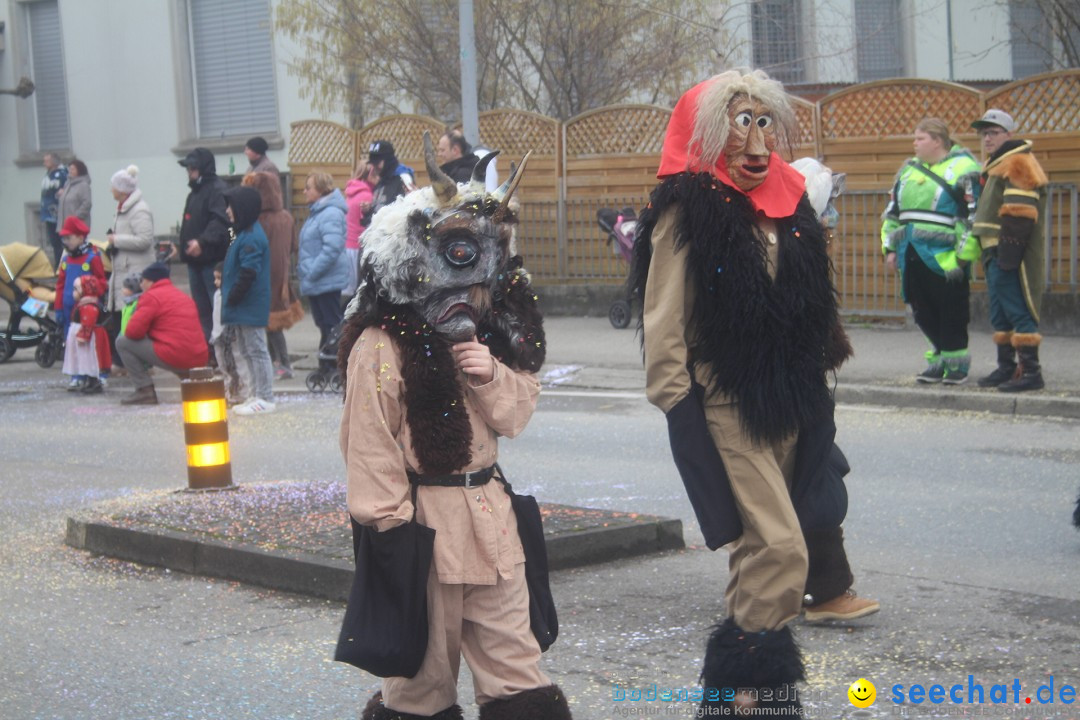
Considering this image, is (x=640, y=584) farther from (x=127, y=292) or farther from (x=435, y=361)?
(x=127, y=292)

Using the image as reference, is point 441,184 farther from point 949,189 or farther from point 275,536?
point 949,189

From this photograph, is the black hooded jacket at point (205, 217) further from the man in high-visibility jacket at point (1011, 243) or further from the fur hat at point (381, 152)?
the man in high-visibility jacket at point (1011, 243)

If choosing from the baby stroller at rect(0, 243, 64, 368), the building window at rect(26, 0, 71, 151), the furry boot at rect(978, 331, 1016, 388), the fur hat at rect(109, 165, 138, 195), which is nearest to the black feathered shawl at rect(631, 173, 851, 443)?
the furry boot at rect(978, 331, 1016, 388)

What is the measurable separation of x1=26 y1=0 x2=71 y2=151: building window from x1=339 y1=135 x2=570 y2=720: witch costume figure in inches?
967

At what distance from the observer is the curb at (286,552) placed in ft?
20.3

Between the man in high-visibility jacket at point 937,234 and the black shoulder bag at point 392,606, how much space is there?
773 centimetres

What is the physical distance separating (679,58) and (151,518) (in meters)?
13.7

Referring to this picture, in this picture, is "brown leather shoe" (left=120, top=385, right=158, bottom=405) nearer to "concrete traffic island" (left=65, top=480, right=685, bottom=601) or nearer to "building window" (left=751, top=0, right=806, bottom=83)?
"concrete traffic island" (left=65, top=480, right=685, bottom=601)

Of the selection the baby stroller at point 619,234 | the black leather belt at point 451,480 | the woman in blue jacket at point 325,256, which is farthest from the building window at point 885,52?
the black leather belt at point 451,480

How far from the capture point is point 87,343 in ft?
44.4

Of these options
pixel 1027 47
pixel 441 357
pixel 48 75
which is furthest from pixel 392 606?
pixel 48 75

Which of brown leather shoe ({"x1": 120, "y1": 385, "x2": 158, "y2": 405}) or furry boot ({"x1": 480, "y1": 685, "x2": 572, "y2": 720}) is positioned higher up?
furry boot ({"x1": 480, "y1": 685, "x2": 572, "y2": 720})

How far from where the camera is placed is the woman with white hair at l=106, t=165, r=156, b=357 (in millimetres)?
13625

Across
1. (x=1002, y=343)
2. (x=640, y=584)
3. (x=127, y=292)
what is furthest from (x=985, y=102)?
(x=640, y=584)
